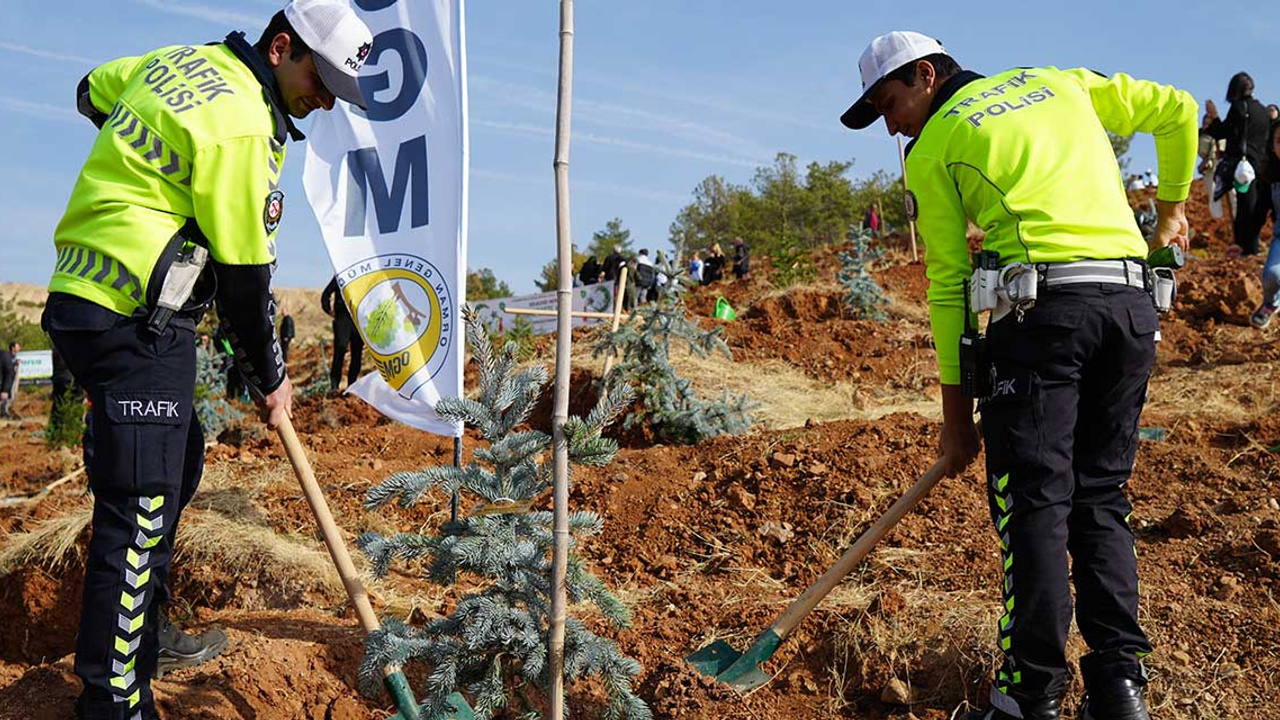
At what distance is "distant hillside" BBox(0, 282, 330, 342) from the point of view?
4753 centimetres

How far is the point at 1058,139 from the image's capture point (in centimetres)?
292

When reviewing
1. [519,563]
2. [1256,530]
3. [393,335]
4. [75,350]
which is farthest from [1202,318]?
[75,350]

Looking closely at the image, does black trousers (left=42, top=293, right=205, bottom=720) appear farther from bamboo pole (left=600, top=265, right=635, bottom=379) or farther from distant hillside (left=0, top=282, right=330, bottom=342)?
distant hillside (left=0, top=282, right=330, bottom=342)

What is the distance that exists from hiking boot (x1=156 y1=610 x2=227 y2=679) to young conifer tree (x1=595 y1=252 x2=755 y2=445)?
12.8 feet

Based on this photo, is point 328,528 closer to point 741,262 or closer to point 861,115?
point 861,115

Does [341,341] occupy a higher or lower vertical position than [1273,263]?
lower

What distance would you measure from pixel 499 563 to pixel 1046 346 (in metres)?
1.50

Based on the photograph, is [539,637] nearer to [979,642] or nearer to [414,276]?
[979,642]

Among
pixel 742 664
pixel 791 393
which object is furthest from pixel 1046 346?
pixel 791 393

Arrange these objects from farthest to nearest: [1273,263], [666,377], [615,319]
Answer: [615,319]
[666,377]
[1273,263]

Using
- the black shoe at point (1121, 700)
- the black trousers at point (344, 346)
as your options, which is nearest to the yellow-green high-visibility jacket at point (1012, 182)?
the black shoe at point (1121, 700)

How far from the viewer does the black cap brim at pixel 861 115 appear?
329 cm

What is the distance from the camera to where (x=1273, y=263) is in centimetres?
706

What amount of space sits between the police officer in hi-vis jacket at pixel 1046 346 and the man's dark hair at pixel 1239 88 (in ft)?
25.7
